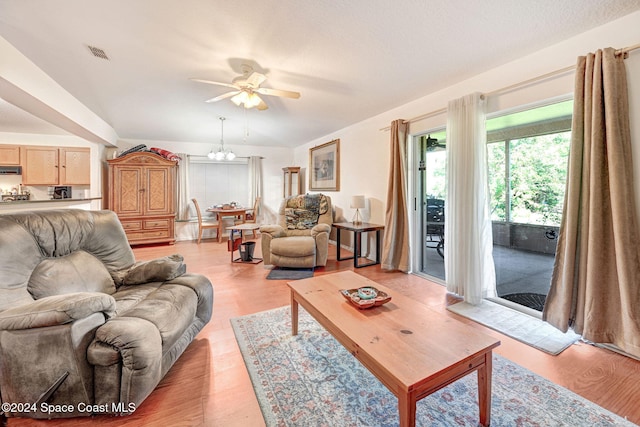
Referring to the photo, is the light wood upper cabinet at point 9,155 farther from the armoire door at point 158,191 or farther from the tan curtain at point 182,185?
the tan curtain at point 182,185

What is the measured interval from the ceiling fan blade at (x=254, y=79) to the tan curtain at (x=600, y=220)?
8.29 ft

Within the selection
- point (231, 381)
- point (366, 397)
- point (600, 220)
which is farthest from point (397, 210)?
point (231, 381)

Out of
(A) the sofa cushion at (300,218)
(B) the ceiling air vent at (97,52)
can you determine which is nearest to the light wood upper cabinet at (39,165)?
(B) the ceiling air vent at (97,52)

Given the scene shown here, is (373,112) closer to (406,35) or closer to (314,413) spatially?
(406,35)

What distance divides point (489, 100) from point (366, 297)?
7.64 feet

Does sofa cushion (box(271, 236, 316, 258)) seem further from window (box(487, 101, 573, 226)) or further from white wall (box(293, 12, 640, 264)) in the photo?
window (box(487, 101, 573, 226))

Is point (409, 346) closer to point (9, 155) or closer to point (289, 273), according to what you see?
point (289, 273)

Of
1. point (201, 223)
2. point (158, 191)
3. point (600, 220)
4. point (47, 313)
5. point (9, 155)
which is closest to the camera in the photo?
point (47, 313)

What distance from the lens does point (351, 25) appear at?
6.50ft

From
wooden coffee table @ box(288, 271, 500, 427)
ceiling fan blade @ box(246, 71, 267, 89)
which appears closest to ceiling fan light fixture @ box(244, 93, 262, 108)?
ceiling fan blade @ box(246, 71, 267, 89)

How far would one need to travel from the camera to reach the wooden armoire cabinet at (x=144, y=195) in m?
5.06

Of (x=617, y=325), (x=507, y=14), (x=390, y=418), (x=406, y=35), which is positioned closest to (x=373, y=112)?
(x=406, y=35)

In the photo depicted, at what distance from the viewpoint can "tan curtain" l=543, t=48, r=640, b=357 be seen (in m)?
1.72

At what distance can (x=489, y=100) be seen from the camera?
102 inches
